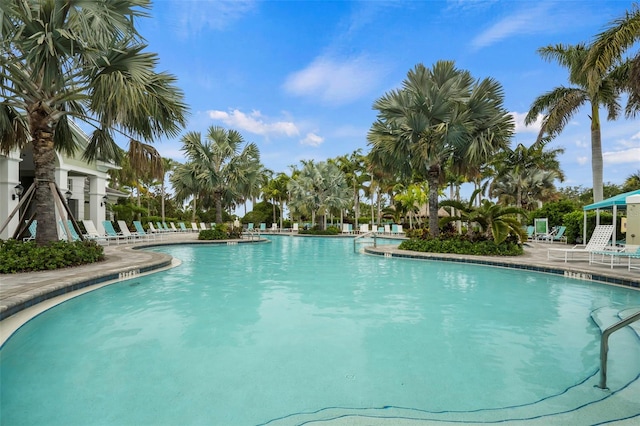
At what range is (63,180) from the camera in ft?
50.2

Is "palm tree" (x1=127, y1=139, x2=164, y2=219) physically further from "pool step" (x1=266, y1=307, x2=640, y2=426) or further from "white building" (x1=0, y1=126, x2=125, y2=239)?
"pool step" (x1=266, y1=307, x2=640, y2=426)

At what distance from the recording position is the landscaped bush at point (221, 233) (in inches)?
775

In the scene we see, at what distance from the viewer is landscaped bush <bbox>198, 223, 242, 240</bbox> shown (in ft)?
64.6

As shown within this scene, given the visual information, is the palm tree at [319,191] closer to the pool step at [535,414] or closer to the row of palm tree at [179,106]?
the row of palm tree at [179,106]

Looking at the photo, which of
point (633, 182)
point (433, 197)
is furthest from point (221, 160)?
point (633, 182)

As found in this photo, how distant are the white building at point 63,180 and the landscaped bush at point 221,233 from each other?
17.6 ft

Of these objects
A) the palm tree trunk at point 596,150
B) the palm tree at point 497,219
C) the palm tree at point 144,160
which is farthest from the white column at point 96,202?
the palm tree trunk at point 596,150

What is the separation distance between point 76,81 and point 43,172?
2357 millimetres

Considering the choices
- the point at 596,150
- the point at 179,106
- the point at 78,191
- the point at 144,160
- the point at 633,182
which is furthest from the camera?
the point at 633,182

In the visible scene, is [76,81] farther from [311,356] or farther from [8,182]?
[311,356]

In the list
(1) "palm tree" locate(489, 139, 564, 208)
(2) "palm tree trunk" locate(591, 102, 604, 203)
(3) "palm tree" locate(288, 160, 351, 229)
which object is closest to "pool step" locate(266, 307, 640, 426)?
(2) "palm tree trunk" locate(591, 102, 604, 203)

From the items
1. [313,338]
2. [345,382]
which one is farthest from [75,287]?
[345,382]

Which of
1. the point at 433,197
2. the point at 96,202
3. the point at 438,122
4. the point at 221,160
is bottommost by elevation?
the point at 433,197

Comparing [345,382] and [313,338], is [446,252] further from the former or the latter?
[345,382]
